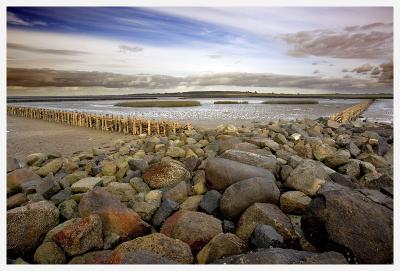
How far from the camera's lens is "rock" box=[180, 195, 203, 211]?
456 centimetres

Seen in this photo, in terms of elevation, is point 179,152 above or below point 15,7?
below

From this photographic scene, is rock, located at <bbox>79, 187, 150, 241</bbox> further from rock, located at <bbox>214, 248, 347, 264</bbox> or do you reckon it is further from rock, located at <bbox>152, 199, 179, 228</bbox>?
rock, located at <bbox>214, 248, 347, 264</bbox>

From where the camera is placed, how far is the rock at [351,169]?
5.57 metres

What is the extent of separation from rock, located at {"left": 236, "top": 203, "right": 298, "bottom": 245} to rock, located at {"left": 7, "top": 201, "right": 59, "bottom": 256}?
238cm

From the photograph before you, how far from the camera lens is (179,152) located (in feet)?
21.5

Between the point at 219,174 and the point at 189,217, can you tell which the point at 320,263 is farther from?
the point at 219,174

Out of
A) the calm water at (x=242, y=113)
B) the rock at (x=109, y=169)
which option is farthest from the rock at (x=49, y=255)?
the calm water at (x=242, y=113)

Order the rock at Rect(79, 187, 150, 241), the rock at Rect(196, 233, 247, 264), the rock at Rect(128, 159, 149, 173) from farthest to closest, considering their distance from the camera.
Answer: the rock at Rect(128, 159, 149, 173) < the rock at Rect(79, 187, 150, 241) < the rock at Rect(196, 233, 247, 264)

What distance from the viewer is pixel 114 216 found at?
4.04 meters

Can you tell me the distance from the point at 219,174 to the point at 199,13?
2223mm

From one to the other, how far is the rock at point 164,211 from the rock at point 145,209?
3.1 inches

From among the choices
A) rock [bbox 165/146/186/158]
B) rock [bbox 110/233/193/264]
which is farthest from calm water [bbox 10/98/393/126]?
rock [bbox 110/233/193/264]

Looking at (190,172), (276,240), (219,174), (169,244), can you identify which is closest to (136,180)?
(190,172)

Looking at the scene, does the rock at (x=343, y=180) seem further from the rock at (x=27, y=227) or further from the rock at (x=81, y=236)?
the rock at (x=27, y=227)
